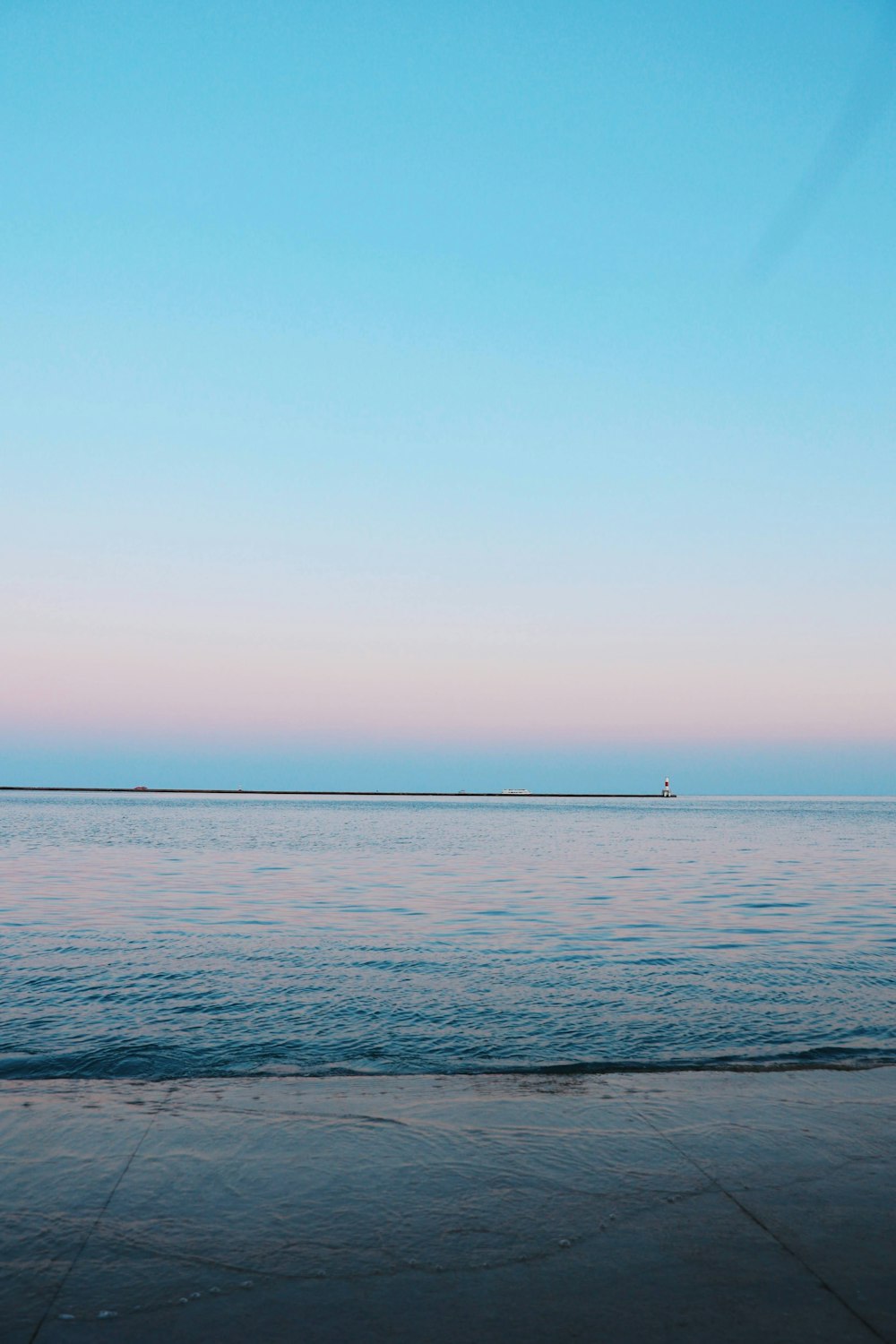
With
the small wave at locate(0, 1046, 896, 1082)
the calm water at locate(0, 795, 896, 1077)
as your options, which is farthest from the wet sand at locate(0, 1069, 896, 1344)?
the calm water at locate(0, 795, 896, 1077)

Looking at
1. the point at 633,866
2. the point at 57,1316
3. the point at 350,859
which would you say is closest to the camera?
the point at 57,1316

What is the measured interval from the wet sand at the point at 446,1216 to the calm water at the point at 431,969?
236cm

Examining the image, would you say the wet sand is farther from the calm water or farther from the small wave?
the calm water

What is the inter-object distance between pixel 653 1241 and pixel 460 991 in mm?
8227

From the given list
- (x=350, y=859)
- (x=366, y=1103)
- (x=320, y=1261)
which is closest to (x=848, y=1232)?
(x=320, y=1261)

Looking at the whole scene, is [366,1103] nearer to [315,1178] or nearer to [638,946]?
[315,1178]

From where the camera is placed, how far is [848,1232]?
15.5 ft

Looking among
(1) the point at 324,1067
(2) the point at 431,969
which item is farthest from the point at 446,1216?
(2) the point at 431,969

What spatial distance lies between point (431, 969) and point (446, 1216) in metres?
9.53

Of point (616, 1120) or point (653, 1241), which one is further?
point (616, 1120)

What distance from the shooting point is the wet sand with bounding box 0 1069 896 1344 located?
12.8 feet

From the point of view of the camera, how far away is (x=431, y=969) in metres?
14.3

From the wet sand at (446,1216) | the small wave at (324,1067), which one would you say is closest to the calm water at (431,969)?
the small wave at (324,1067)

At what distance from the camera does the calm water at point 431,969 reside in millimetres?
9844
